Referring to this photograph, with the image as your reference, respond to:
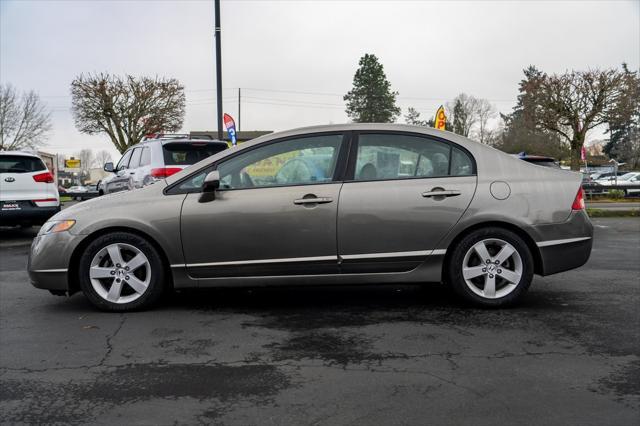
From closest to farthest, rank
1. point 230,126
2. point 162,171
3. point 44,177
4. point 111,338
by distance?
1. point 111,338
2. point 162,171
3. point 44,177
4. point 230,126

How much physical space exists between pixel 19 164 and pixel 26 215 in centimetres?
99

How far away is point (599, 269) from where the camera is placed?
23.9ft

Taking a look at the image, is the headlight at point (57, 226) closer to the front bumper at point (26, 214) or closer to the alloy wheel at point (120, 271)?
the alloy wheel at point (120, 271)

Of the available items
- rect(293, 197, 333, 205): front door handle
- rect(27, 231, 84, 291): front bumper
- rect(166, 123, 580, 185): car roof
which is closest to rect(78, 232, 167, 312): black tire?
rect(27, 231, 84, 291): front bumper

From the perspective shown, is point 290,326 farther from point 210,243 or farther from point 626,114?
point 626,114

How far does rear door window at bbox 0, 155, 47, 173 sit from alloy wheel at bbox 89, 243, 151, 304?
7399 mm

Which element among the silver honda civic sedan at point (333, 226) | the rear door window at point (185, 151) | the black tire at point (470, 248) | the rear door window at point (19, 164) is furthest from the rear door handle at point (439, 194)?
the rear door window at point (19, 164)

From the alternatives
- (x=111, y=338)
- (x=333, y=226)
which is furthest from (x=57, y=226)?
(x=333, y=226)

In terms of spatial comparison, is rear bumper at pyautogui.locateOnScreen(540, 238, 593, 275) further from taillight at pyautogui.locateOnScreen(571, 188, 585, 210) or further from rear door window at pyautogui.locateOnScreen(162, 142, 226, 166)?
rear door window at pyautogui.locateOnScreen(162, 142, 226, 166)

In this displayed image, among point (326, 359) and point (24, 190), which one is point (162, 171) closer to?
point (24, 190)

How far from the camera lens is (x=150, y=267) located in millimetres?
5203

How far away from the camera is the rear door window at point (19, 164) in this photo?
11.5 meters

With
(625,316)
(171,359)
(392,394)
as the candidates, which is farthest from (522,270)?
(171,359)

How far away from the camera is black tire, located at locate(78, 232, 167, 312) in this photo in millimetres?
5199
